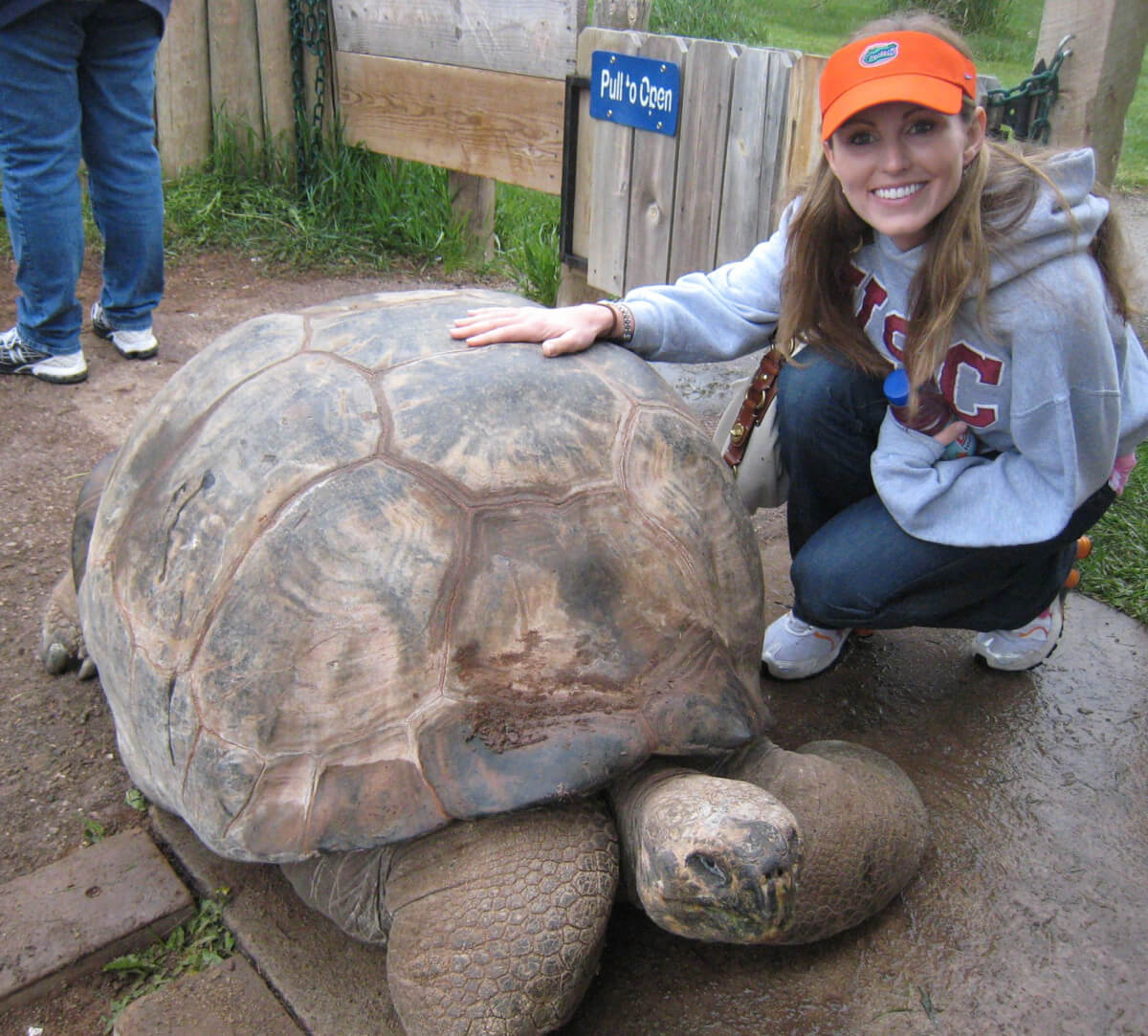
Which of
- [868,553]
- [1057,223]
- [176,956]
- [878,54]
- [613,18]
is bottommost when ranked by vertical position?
[176,956]

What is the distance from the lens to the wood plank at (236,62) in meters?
5.14

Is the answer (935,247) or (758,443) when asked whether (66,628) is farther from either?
(935,247)

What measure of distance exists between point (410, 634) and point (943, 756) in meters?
1.28

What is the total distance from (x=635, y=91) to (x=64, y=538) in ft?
7.63

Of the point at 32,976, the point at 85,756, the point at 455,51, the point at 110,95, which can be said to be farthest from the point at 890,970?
the point at 455,51

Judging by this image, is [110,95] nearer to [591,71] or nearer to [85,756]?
Result: [591,71]

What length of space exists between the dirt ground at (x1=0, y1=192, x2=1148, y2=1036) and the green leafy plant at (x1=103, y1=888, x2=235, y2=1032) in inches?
1.2

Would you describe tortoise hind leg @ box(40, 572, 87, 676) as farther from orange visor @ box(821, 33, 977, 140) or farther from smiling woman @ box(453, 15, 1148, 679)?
orange visor @ box(821, 33, 977, 140)

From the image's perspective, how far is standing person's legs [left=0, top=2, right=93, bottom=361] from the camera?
3260mm

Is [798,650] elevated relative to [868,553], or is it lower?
lower

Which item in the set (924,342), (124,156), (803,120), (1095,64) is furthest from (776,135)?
(124,156)

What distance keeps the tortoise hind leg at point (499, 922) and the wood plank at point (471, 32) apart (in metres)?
3.18

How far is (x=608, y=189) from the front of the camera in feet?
13.0

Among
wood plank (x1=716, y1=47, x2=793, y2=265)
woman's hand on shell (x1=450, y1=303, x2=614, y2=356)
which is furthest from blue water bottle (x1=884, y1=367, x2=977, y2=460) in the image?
wood plank (x1=716, y1=47, x2=793, y2=265)
